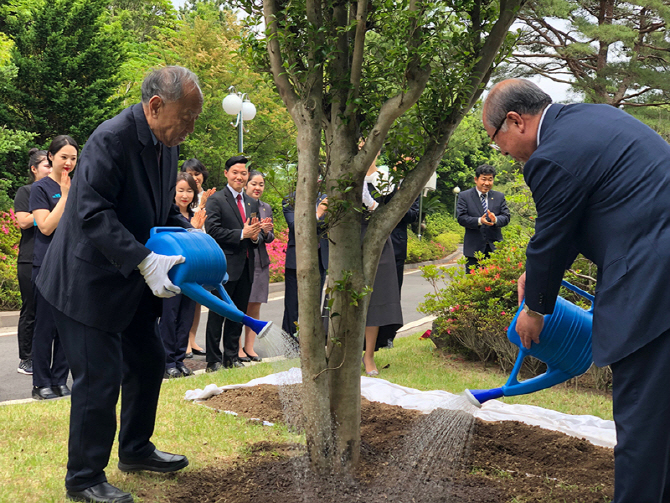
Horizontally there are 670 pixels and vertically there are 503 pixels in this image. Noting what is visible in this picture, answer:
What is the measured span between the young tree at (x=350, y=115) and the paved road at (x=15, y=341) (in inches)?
145

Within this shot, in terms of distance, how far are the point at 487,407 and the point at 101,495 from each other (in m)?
3.03

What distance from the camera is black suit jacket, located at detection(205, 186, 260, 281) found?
6746mm

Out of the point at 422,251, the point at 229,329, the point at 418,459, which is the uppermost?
the point at 418,459

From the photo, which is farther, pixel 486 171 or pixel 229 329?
pixel 486 171

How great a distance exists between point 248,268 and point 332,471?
12.2 feet

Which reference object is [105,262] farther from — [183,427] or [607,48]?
[607,48]

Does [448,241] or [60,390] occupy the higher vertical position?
[60,390]

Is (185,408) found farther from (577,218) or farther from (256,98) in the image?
(256,98)

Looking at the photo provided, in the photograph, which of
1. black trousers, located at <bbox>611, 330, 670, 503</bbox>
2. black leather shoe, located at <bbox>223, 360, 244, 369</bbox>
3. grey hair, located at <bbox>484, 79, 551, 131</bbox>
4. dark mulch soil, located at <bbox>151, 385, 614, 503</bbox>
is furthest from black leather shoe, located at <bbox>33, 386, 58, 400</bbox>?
black trousers, located at <bbox>611, 330, 670, 503</bbox>

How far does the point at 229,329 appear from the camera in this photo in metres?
6.79

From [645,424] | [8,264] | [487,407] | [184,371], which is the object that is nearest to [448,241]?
[8,264]

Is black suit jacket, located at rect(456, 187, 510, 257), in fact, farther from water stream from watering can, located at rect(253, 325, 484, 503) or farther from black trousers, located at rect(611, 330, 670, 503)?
black trousers, located at rect(611, 330, 670, 503)

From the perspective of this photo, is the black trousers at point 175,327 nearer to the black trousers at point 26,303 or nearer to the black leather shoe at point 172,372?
the black leather shoe at point 172,372

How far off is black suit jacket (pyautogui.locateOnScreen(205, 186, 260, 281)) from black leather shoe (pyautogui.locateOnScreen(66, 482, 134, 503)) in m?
3.66
